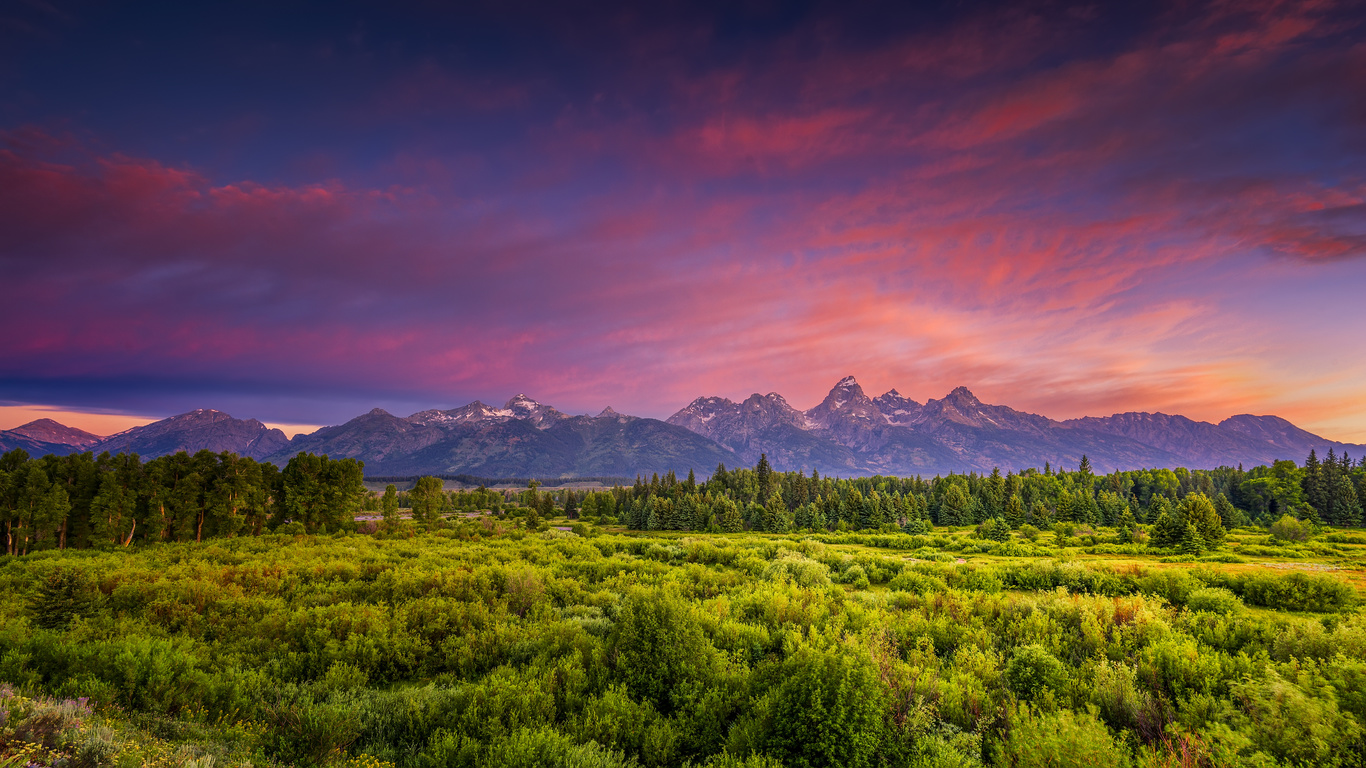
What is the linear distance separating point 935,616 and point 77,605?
26.1 m

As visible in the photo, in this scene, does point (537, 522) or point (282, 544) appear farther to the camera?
point (537, 522)

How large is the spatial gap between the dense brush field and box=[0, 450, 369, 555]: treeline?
23.0 m

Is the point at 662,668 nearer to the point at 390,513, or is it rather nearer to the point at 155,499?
the point at 155,499

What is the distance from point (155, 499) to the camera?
3778cm

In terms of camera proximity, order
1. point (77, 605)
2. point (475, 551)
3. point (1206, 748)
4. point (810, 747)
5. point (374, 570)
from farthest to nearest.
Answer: point (475, 551) → point (374, 570) → point (77, 605) → point (810, 747) → point (1206, 748)

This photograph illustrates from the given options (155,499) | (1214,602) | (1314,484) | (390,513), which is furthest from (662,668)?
(1314,484)

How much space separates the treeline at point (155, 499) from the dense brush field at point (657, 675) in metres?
23.0

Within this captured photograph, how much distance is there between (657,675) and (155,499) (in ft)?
163

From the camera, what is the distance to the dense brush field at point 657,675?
759cm

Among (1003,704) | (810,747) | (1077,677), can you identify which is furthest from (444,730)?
(1077,677)

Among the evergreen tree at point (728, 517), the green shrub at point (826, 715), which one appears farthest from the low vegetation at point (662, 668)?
the evergreen tree at point (728, 517)

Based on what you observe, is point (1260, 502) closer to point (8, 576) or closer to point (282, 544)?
point (282, 544)

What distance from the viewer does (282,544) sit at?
1281 inches

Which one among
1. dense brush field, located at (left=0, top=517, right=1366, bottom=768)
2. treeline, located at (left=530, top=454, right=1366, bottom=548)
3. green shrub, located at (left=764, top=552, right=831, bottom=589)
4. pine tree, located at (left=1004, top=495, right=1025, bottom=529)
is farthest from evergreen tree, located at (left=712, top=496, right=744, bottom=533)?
dense brush field, located at (left=0, top=517, right=1366, bottom=768)
